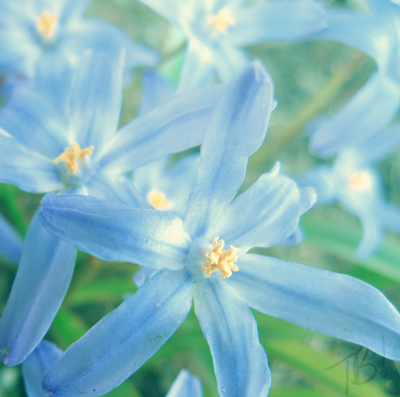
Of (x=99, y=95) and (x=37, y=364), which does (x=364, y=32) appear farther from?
(x=37, y=364)

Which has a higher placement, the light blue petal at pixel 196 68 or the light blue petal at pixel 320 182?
the light blue petal at pixel 196 68

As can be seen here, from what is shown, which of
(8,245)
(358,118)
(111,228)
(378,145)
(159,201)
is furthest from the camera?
(378,145)

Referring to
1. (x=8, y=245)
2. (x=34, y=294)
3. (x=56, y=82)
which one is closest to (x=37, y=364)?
(x=34, y=294)

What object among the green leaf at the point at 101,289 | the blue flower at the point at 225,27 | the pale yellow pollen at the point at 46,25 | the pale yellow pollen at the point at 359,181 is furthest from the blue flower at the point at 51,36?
the pale yellow pollen at the point at 359,181

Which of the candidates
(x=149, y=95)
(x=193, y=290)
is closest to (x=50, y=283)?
(x=193, y=290)

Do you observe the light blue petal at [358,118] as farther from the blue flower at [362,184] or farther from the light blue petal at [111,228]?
the light blue petal at [111,228]

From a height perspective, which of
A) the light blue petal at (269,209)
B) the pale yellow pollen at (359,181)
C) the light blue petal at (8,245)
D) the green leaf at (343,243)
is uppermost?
the light blue petal at (269,209)
